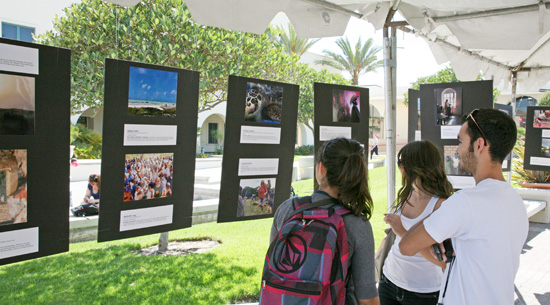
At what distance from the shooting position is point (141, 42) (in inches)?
413

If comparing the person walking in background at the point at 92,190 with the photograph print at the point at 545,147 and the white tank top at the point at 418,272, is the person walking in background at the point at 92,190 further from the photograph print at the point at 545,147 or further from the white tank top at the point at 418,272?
the photograph print at the point at 545,147

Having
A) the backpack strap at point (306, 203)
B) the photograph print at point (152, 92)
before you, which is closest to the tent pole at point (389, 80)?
the photograph print at point (152, 92)

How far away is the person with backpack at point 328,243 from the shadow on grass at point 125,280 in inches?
109

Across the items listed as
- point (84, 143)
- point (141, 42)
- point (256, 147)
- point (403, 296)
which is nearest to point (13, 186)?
point (256, 147)

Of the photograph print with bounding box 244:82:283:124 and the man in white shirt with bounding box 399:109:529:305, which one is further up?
the photograph print with bounding box 244:82:283:124

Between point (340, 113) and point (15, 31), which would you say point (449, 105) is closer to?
point (340, 113)

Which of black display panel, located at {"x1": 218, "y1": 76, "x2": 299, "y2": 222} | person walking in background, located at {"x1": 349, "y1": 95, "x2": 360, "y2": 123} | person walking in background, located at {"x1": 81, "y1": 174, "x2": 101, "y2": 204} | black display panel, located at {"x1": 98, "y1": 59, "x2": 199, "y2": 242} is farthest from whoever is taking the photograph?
person walking in background, located at {"x1": 81, "y1": 174, "x2": 101, "y2": 204}

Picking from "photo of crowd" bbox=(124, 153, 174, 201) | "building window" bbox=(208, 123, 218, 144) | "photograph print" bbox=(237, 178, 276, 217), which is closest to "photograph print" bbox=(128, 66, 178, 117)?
"photo of crowd" bbox=(124, 153, 174, 201)

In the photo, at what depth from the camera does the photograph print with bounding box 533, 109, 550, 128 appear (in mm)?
5957

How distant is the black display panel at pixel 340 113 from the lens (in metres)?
3.56

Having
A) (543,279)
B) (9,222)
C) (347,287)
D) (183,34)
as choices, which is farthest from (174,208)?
(183,34)

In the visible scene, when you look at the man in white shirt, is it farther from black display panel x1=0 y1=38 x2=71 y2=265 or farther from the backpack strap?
black display panel x1=0 y1=38 x2=71 y2=265

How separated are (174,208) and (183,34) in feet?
27.9

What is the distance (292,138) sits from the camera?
11.5 ft
